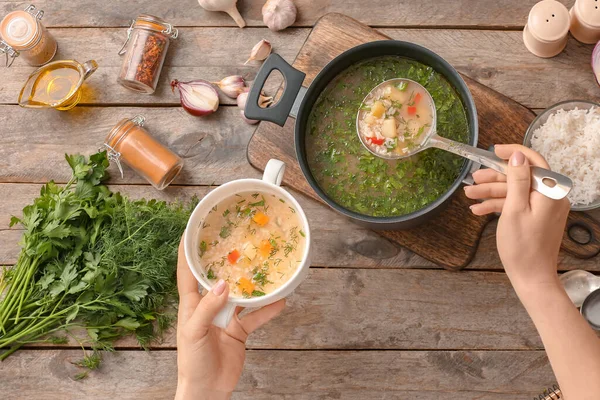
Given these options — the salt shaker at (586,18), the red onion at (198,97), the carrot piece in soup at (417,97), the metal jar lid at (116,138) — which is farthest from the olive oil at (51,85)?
the salt shaker at (586,18)

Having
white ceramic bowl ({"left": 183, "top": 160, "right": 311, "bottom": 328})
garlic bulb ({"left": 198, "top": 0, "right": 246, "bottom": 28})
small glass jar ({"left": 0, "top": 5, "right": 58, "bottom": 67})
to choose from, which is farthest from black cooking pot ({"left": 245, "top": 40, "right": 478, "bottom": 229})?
small glass jar ({"left": 0, "top": 5, "right": 58, "bottom": 67})

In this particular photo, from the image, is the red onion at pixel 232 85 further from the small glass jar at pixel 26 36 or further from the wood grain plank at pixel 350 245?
the small glass jar at pixel 26 36

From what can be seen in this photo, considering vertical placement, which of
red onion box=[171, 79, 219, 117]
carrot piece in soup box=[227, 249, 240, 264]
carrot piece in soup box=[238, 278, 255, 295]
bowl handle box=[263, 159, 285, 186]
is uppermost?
bowl handle box=[263, 159, 285, 186]

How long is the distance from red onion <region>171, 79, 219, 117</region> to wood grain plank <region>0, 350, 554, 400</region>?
2.54 ft

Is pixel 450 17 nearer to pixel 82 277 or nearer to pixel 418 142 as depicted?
pixel 418 142

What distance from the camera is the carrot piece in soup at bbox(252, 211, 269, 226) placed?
4.99 ft

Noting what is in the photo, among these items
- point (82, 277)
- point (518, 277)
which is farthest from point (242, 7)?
point (518, 277)

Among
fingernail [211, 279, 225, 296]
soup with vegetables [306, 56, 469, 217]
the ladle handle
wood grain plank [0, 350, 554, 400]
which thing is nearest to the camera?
the ladle handle

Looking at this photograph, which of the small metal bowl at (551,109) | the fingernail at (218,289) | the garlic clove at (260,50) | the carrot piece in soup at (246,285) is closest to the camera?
the fingernail at (218,289)

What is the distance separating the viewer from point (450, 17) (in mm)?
1894

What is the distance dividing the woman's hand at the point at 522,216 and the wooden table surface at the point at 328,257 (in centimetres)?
38

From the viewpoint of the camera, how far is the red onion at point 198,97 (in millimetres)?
1898

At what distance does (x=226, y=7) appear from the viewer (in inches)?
74.6

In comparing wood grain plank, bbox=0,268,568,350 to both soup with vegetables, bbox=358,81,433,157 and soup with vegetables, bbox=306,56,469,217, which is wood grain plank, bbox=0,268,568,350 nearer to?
soup with vegetables, bbox=306,56,469,217
